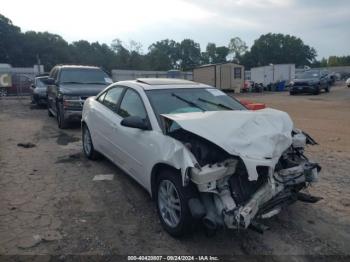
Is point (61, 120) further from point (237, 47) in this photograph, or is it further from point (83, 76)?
point (237, 47)

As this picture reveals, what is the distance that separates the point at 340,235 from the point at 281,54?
105m

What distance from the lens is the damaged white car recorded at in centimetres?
325

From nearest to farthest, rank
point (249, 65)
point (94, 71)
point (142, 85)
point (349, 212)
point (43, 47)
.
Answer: point (349, 212) < point (142, 85) < point (94, 71) < point (43, 47) < point (249, 65)

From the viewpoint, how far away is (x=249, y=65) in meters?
97.7

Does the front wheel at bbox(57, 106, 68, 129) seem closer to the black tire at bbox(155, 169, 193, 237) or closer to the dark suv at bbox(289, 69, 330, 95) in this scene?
the black tire at bbox(155, 169, 193, 237)

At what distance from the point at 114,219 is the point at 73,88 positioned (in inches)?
261

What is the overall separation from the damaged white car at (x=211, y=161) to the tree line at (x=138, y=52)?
1865 inches

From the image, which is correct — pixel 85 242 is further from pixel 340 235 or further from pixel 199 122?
pixel 340 235

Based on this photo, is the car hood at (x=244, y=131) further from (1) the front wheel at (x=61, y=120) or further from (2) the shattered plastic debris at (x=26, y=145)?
(1) the front wheel at (x=61, y=120)

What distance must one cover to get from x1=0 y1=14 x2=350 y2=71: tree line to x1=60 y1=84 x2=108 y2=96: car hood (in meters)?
40.7

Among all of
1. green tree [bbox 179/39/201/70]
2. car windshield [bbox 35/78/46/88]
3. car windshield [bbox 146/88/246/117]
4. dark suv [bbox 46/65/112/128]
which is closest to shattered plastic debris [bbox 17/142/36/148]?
dark suv [bbox 46/65/112/128]

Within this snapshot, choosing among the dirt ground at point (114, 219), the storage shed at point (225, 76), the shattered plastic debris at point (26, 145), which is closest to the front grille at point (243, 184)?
the dirt ground at point (114, 219)

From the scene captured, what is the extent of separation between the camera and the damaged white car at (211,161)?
3.25 metres

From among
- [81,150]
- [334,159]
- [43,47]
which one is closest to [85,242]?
[81,150]
